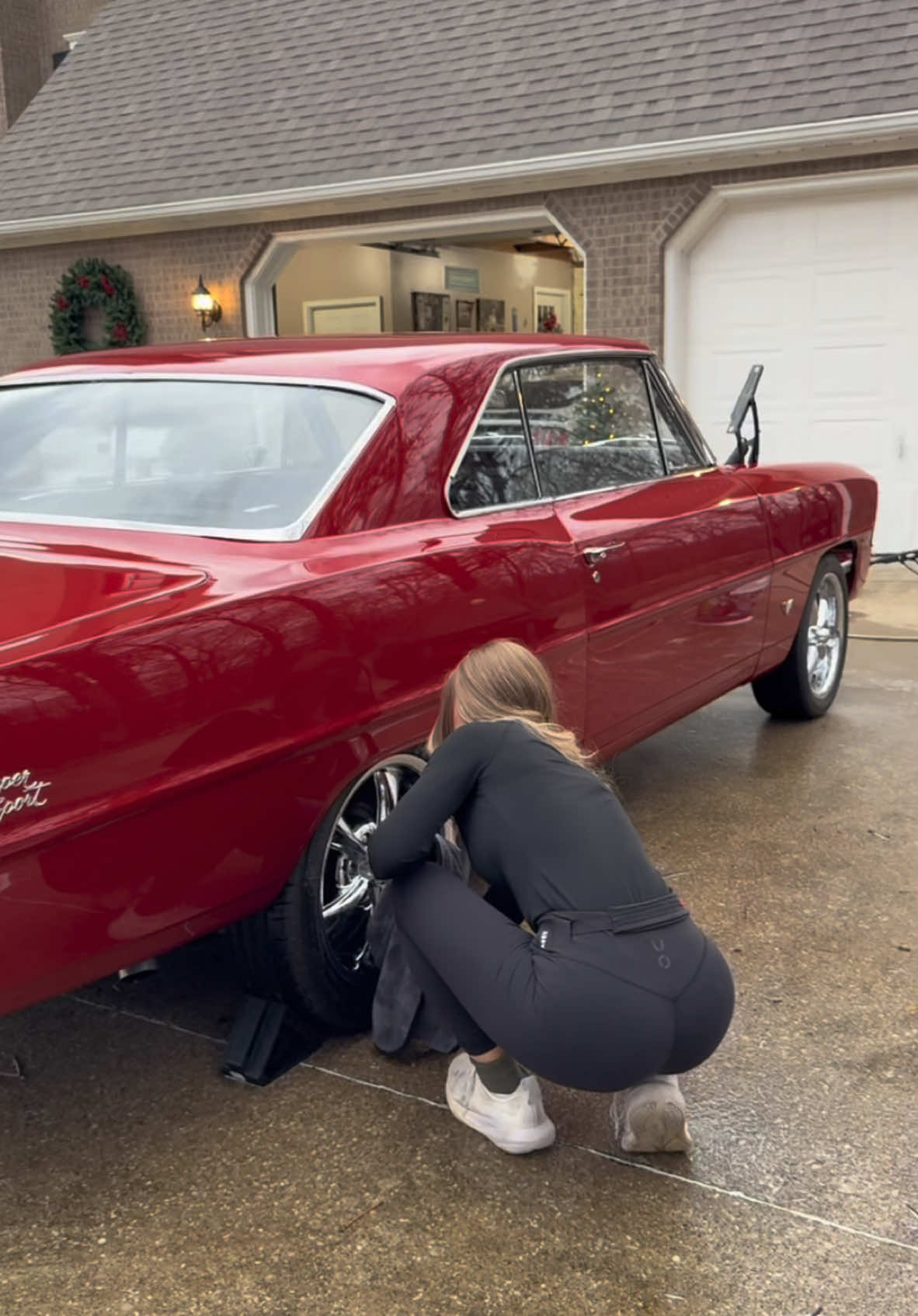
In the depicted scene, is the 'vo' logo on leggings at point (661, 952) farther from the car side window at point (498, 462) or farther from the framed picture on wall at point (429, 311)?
the framed picture on wall at point (429, 311)

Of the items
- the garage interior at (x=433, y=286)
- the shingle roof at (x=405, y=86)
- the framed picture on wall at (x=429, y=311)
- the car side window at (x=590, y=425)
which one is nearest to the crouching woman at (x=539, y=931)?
the car side window at (x=590, y=425)

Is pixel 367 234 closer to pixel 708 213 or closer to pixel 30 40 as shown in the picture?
pixel 708 213

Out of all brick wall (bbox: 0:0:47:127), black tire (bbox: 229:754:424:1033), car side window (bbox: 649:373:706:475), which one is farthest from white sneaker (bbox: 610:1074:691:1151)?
brick wall (bbox: 0:0:47:127)

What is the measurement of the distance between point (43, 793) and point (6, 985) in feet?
1.15

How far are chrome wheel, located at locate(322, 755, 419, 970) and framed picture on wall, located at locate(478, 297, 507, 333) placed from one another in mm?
14672

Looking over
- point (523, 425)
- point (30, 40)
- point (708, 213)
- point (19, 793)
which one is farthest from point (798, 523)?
point (30, 40)

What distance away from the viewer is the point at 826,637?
555cm

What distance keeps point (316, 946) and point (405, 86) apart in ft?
31.9

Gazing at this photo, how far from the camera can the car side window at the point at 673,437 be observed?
14.9 ft

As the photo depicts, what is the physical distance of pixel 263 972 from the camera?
2719 millimetres

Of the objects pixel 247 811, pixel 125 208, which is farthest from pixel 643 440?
pixel 125 208

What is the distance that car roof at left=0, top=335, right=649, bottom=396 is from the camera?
316 cm

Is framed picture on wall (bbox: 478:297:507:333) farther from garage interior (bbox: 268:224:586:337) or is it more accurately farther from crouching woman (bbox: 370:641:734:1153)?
crouching woman (bbox: 370:641:734:1153)

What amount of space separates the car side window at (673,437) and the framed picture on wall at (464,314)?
12.7 m
